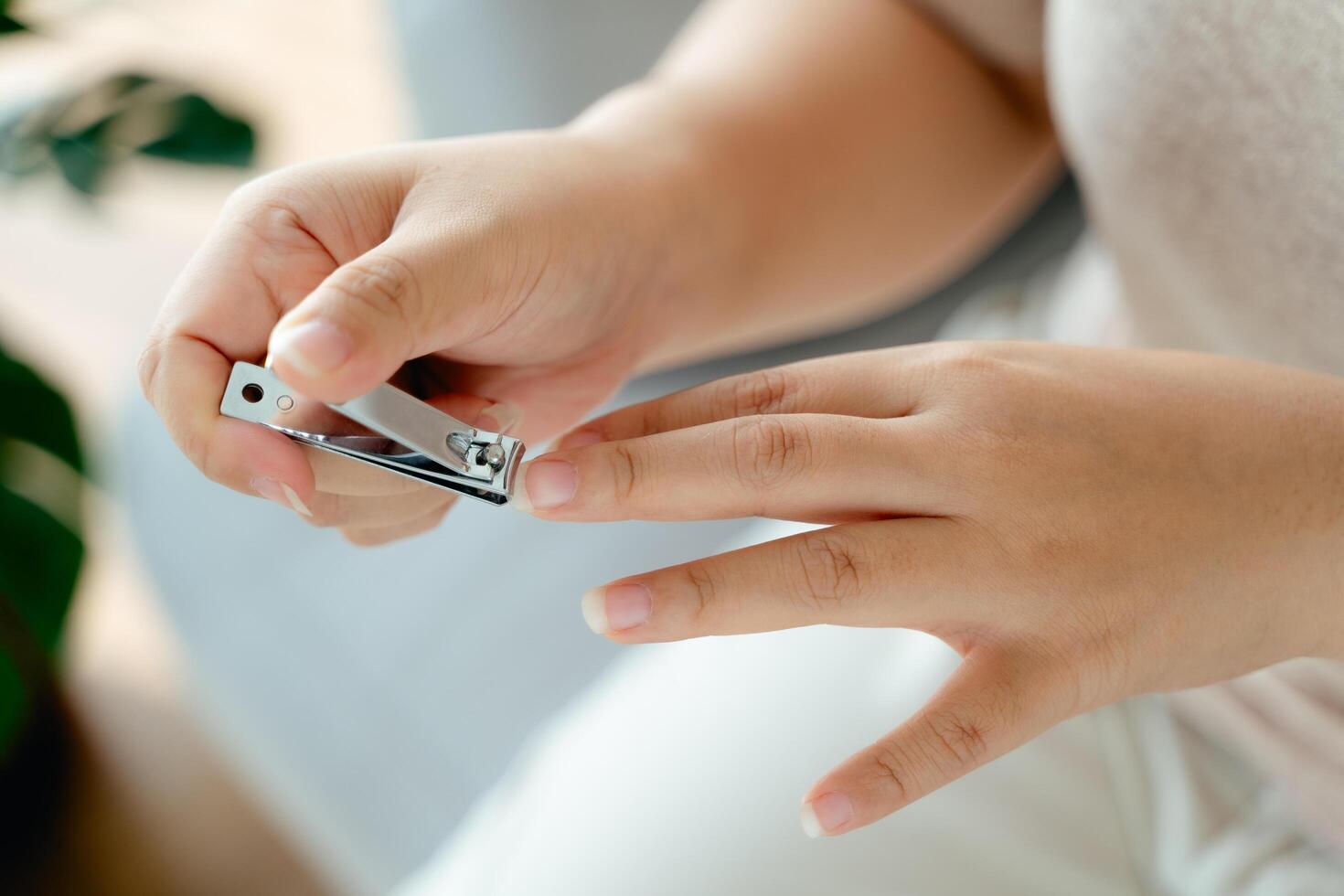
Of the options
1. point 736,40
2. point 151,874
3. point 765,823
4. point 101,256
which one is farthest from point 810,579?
point 101,256

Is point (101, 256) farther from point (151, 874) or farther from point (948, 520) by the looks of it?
point (948, 520)

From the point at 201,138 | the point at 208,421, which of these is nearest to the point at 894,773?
the point at 208,421

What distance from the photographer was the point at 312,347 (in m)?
0.43

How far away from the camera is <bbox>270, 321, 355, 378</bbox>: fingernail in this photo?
1.41ft

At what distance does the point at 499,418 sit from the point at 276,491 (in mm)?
121

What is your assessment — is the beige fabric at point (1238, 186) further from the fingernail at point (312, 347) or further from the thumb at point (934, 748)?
the fingernail at point (312, 347)

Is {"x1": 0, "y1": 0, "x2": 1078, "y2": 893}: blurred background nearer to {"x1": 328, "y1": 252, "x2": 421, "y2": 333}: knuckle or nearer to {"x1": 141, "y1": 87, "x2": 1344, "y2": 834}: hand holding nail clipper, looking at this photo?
{"x1": 141, "y1": 87, "x2": 1344, "y2": 834}: hand holding nail clipper

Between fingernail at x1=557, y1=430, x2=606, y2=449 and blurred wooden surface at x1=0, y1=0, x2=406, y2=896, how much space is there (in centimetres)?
66

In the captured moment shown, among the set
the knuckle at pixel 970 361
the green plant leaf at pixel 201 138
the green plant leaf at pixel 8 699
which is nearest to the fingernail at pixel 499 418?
the knuckle at pixel 970 361

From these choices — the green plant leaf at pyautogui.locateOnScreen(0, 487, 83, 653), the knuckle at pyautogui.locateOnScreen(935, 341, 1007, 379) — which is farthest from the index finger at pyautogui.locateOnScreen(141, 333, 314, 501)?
the green plant leaf at pyautogui.locateOnScreen(0, 487, 83, 653)

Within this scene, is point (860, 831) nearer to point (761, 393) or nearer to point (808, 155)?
point (761, 393)

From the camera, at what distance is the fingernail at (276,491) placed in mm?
510

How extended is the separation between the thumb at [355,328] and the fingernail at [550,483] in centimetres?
8

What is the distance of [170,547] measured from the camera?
3.50 feet
